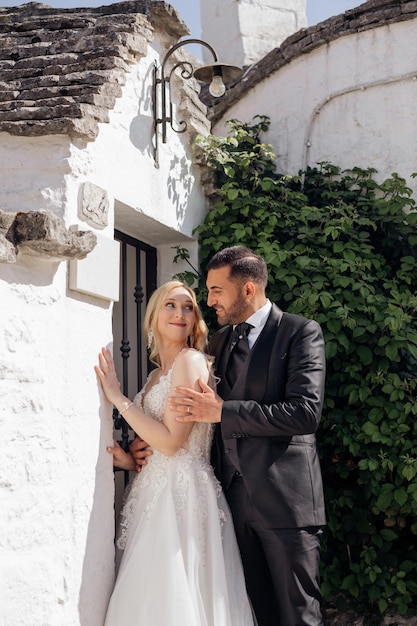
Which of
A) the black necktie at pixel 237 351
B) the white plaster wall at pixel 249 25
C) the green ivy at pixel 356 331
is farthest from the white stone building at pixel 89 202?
the white plaster wall at pixel 249 25

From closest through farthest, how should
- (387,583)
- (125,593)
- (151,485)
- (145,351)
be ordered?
(125,593), (151,485), (387,583), (145,351)

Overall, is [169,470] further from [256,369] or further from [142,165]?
[142,165]

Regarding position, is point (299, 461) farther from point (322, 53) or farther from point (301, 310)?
point (322, 53)

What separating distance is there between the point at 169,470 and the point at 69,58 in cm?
222

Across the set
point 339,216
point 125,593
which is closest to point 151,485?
point 125,593

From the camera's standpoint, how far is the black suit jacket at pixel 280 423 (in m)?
3.20

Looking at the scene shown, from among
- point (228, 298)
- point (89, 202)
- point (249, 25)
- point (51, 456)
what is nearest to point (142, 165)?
point (89, 202)

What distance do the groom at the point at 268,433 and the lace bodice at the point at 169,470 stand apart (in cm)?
12

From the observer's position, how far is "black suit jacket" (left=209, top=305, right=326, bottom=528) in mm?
3203

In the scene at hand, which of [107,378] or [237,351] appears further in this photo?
[237,351]

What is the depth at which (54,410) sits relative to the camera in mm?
2979

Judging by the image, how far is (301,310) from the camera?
457 centimetres

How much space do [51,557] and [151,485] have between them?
0.66 metres

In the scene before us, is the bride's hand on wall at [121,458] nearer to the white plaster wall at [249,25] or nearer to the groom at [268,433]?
the groom at [268,433]
